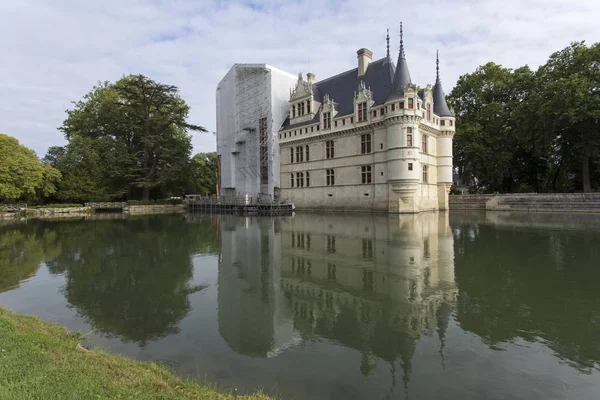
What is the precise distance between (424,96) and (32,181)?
138 feet

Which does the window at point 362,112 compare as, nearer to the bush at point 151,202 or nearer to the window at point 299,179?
the window at point 299,179

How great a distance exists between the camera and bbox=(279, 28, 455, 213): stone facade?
91.1ft

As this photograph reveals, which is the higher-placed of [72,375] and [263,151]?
[263,151]

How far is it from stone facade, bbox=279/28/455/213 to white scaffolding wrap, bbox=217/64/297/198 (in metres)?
1.59

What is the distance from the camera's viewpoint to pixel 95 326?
230 inches

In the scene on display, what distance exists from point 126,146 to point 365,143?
32.0 metres

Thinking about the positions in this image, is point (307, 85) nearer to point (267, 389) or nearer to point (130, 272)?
point (130, 272)

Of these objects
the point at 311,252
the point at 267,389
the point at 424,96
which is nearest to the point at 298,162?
the point at 424,96

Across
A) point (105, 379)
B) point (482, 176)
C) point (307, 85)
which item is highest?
point (307, 85)

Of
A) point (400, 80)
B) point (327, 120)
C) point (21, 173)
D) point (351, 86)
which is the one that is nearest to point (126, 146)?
point (21, 173)

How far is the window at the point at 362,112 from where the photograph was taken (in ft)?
102

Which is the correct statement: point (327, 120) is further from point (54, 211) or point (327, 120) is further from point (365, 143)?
point (54, 211)

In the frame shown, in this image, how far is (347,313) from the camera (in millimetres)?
6137

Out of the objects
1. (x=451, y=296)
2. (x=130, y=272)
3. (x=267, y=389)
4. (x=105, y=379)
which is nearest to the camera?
(x=105, y=379)
